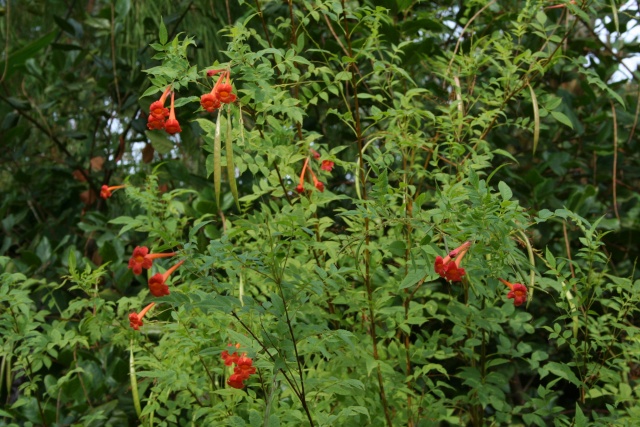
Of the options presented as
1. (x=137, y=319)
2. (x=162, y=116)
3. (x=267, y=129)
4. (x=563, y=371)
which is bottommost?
(x=563, y=371)

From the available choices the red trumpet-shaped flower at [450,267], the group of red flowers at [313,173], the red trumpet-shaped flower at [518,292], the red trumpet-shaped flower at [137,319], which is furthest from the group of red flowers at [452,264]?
the red trumpet-shaped flower at [137,319]

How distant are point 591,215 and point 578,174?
0.78 ft

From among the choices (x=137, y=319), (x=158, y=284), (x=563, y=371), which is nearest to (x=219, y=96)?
(x=158, y=284)

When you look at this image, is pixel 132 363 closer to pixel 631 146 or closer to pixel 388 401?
pixel 388 401

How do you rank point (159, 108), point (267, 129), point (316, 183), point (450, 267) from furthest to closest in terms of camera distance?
point (267, 129) < point (316, 183) < point (159, 108) < point (450, 267)

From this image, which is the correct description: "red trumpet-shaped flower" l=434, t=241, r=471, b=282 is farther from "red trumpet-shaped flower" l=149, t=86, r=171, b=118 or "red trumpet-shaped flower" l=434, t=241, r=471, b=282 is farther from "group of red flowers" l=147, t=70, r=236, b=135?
"red trumpet-shaped flower" l=149, t=86, r=171, b=118

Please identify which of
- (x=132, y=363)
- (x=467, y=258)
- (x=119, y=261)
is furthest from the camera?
(x=119, y=261)

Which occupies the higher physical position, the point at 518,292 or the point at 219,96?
the point at 219,96

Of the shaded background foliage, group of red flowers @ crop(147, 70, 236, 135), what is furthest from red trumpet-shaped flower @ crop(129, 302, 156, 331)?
the shaded background foliage

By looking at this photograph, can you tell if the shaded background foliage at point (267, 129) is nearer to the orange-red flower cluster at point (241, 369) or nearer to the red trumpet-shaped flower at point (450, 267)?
the orange-red flower cluster at point (241, 369)

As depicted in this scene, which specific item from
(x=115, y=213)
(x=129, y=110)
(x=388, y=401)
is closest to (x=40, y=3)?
(x=129, y=110)

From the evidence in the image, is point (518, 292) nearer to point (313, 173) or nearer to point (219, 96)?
point (313, 173)

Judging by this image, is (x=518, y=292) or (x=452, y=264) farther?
(x=518, y=292)

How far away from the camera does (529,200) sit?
92.4 inches
